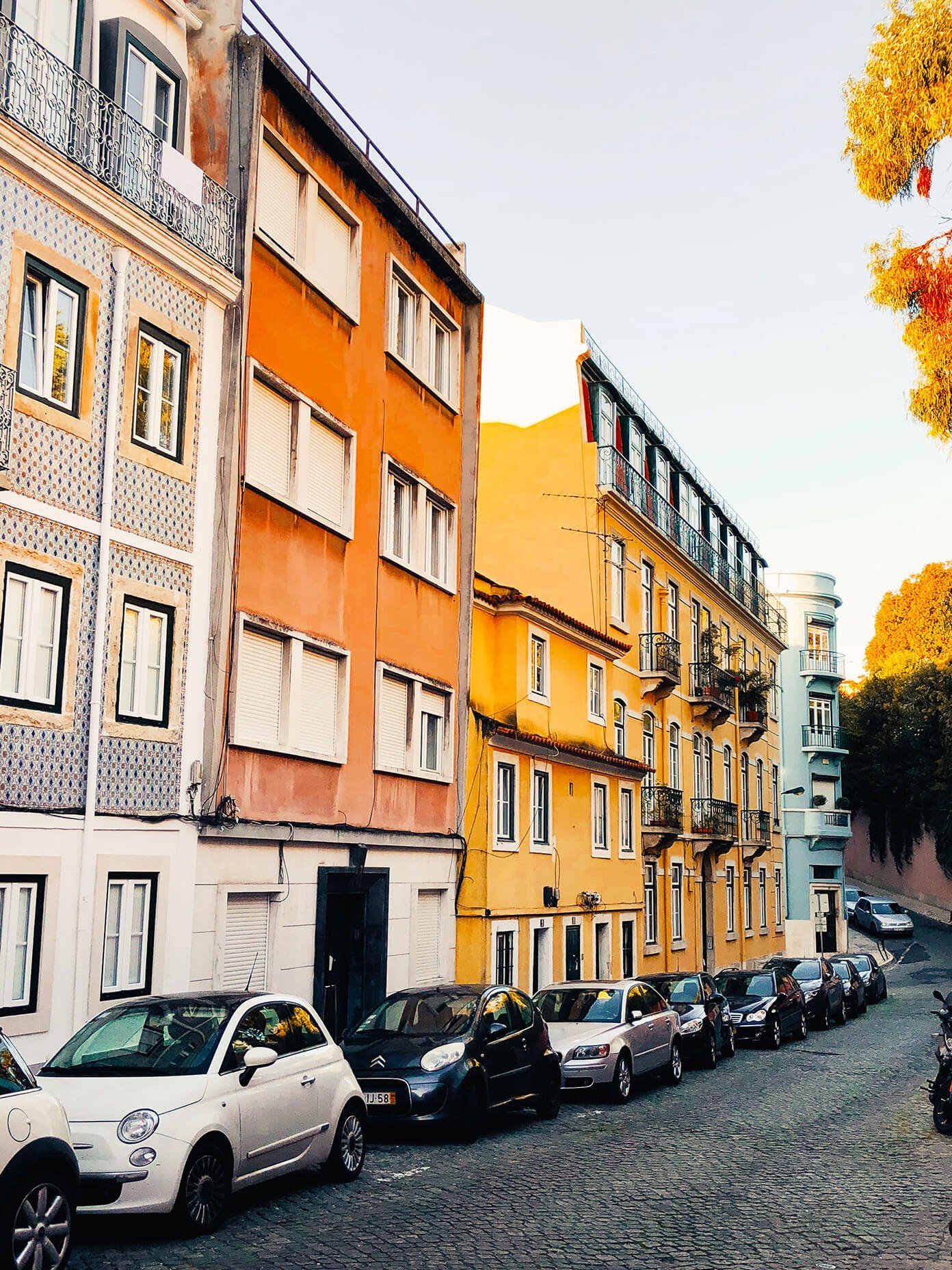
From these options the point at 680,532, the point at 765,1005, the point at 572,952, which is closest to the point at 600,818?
the point at 572,952

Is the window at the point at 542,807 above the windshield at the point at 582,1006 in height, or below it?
above

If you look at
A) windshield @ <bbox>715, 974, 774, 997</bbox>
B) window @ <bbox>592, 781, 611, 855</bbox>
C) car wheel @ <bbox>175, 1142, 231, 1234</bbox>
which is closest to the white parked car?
car wheel @ <bbox>175, 1142, 231, 1234</bbox>

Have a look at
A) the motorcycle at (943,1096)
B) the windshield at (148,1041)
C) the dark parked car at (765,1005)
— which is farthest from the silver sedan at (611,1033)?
the windshield at (148,1041)

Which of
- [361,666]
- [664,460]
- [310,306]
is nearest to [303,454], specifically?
[310,306]

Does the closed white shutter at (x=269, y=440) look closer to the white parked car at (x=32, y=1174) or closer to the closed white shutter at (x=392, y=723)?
the closed white shutter at (x=392, y=723)

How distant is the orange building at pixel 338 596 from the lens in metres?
16.4

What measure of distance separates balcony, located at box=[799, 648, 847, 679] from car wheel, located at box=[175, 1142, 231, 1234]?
177ft

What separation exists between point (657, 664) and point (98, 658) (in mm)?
22657

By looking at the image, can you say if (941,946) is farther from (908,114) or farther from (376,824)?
(908,114)

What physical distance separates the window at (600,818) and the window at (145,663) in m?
14.9

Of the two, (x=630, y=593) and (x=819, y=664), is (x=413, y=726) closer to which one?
(x=630, y=593)

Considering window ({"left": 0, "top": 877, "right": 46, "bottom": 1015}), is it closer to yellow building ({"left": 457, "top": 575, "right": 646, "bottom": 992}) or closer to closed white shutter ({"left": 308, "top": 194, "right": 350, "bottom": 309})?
closed white shutter ({"left": 308, "top": 194, "right": 350, "bottom": 309})

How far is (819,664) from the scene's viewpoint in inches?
2395

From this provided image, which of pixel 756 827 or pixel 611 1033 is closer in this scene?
pixel 611 1033
